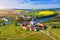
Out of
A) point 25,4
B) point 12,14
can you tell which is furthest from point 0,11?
point 25,4

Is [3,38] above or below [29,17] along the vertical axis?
below

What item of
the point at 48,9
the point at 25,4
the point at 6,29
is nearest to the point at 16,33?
the point at 6,29

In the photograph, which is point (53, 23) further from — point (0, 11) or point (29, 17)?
point (0, 11)

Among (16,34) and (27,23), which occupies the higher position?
(27,23)

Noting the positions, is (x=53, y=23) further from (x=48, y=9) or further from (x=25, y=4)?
(x=25, y=4)

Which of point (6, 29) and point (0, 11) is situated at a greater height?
point (0, 11)

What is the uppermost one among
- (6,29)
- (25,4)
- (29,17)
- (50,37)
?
(25,4)
